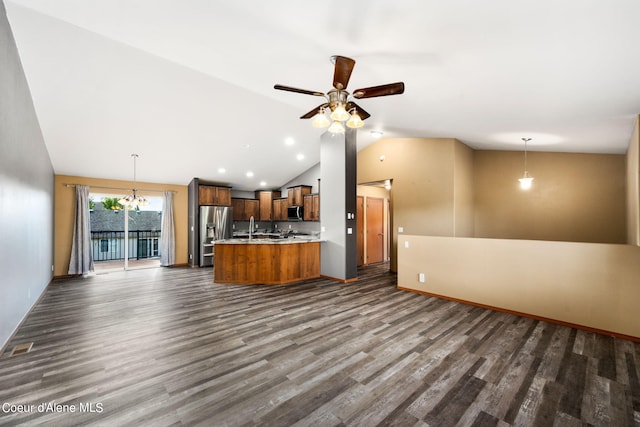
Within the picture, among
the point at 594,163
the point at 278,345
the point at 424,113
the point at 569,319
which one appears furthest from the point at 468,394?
the point at 594,163

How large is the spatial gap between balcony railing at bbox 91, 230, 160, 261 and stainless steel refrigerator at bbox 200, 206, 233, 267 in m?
3.23

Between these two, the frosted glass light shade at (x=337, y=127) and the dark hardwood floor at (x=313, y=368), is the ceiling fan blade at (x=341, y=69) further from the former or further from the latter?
the dark hardwood floor at (x=313, y=368)

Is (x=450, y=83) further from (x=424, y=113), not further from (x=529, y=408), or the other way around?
A: (x=529, y=408)

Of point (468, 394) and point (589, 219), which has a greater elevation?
point (589, 219)

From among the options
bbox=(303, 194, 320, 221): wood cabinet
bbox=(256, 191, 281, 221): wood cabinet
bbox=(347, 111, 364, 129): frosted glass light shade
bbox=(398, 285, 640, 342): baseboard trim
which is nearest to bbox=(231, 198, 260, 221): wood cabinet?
bbox=(256, 191, 281, 221): wood cabinet

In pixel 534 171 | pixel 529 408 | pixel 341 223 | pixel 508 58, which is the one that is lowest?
pixel 529 408

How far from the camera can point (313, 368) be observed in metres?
2.39

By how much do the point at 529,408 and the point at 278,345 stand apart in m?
2.14

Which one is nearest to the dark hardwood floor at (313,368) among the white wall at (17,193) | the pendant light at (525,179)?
the white wall at (17,193)

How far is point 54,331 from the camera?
10.6 ft

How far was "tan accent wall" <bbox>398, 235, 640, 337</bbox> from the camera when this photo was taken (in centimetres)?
315

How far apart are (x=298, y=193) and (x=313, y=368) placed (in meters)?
6.70

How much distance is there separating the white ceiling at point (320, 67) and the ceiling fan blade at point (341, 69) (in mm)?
299

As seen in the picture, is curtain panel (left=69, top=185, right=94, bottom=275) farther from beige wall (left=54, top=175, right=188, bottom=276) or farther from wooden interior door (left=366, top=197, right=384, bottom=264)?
wooden interior door (left=366, top=197, right=384, bottom=264)
